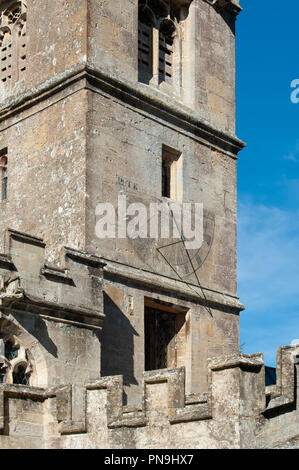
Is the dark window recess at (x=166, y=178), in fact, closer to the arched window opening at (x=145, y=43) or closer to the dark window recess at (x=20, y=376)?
the arched window opening at (x=145, y=43)

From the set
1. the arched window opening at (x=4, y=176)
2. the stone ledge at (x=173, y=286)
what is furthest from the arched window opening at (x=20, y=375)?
the arched window opening at (x=4, y=176)

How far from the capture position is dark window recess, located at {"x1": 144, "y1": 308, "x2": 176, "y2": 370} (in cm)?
2095

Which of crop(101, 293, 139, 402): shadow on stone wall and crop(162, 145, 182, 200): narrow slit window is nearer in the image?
crop(101, 293, 139, 402): shadow on stone wall

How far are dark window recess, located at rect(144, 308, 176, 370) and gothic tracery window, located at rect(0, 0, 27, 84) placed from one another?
652cm

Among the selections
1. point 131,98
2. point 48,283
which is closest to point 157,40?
point 131,98

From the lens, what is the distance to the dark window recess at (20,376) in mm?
16172

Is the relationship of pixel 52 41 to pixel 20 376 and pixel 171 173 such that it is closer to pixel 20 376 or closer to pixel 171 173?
pixel 171 173

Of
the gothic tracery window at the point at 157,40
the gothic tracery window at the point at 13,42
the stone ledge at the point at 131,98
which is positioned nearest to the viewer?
the stone ledge at the point at 131,98

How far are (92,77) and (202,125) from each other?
11.6 ft

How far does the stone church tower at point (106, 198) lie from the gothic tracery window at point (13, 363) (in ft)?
0.08

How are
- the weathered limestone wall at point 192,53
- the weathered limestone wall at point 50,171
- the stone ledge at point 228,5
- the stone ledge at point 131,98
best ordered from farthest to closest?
the stone ledge at point 228,5 < the weathered limestone wall at point 192,53 < the stone ledge at point 131,98 < the weathered limestone wall at point 50,171

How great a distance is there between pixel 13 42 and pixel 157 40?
346cm

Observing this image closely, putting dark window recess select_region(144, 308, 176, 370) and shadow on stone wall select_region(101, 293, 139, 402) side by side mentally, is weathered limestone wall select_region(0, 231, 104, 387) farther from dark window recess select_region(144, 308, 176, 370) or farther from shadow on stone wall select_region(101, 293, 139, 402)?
dark window recess select_region(144, 308, 176, 370)

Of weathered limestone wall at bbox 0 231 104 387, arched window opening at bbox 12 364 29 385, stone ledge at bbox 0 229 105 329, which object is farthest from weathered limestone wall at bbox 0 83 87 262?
arched window opening at bbox 12 364 29 385
